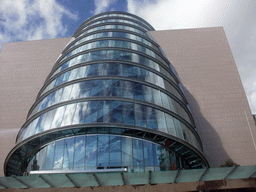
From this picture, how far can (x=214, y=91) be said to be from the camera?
→ 41250mm

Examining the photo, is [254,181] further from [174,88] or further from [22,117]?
[22,117]

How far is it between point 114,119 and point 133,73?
7.44 meters

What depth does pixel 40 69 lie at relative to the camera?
4694 cm

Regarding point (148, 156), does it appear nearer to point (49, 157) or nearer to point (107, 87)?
point (107, 87)

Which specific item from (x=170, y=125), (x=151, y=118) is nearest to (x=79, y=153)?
(x=151, y=118)

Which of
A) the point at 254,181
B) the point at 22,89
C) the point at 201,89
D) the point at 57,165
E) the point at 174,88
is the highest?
the point at 22,89

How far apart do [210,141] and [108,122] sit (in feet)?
69.7

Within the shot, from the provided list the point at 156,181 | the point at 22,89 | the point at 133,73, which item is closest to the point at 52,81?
the point at 133,73

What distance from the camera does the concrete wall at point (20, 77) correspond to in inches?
1564

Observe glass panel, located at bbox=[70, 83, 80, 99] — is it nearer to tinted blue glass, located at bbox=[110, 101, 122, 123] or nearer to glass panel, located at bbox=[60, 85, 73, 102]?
glass panel, located at bbox=[60, 85, 73, 102]

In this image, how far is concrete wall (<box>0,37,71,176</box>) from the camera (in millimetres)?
39719

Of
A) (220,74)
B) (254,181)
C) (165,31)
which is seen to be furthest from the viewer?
(165,31)

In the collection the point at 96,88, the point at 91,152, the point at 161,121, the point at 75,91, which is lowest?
the point at 91,152

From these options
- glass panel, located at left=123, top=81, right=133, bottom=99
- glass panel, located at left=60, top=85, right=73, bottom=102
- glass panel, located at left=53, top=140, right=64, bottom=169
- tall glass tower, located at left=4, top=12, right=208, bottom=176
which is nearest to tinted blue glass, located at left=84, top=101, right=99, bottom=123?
tall glass tower, located at left=4, top=12, right=208, bottom=176
